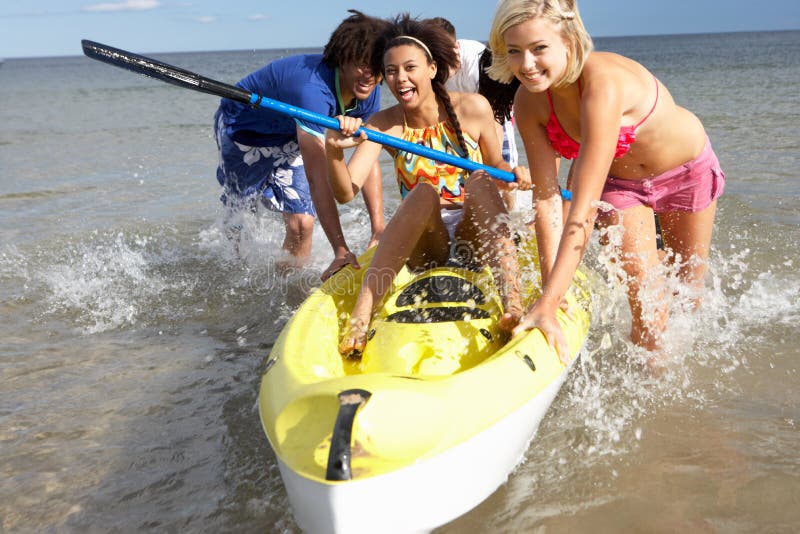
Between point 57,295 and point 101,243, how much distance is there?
4.82 ft

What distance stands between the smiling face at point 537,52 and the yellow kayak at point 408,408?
862 millimetres

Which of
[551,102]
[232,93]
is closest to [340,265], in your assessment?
[232,93]

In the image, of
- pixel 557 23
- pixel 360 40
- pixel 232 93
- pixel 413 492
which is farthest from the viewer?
pixel 360 40

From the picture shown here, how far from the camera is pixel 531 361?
244 centimetres

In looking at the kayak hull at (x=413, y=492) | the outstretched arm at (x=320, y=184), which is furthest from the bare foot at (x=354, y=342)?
the outstretched arm at (x=320, y=184)

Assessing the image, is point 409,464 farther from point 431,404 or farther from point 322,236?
point 322,236

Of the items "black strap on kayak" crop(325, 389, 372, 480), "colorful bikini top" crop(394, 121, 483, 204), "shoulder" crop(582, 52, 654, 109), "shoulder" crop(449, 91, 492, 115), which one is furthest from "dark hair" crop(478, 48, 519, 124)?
"black strap on kayak" crop(325, 389, 372, 480)

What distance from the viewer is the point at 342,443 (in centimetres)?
180

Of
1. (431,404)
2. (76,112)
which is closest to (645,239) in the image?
(431,404)

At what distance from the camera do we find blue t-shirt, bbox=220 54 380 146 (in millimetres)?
4070

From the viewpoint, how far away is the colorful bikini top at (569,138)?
2783mm

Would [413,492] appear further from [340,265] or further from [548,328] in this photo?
[340,265]

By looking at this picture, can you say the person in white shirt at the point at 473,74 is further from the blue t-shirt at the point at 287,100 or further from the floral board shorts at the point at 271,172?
the floral board shorts at the point at 271,172

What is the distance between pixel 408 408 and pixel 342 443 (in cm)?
22
